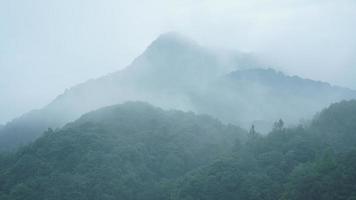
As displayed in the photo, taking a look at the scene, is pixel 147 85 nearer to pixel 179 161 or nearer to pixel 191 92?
pixel 191 92

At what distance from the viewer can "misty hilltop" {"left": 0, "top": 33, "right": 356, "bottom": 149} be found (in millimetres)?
70875

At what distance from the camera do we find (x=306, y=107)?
257 ft

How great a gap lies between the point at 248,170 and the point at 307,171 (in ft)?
18.9

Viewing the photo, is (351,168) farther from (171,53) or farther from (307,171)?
(171,53)

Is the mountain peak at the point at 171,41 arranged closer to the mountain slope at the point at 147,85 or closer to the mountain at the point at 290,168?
the mountain slope at the point at 147,85

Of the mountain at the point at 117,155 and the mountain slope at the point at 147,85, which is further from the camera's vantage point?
the mountain slope at the point at 147,85

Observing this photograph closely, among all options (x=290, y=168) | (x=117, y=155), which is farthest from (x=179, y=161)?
(x=290, y=168)

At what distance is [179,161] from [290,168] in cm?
1093

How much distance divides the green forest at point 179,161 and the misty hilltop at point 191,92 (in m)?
17.9

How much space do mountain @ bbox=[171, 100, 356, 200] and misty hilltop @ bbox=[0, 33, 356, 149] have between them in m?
19.1

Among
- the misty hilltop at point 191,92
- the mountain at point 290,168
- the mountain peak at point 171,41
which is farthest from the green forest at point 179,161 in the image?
the mountain peak at point 171,41

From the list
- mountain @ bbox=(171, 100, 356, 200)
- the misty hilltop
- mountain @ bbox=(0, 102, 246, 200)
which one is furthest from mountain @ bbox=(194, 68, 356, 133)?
mountain @ bbox=(171, 100, 356, 200)

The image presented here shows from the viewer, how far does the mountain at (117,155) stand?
38.1 m

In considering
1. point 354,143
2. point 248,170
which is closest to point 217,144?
point 248,170
